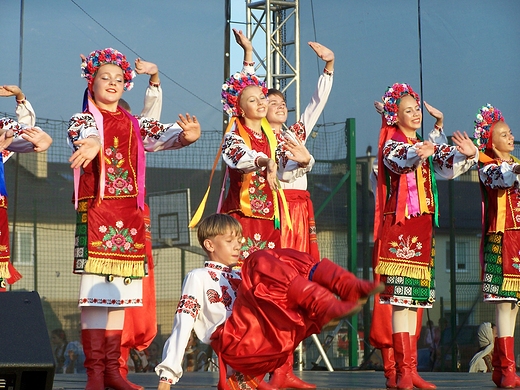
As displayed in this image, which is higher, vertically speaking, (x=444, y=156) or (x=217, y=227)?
(x=444, y=156)

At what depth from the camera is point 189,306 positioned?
3.11m

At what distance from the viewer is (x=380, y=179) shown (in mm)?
4512

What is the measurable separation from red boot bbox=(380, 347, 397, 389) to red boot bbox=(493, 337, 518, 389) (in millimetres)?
545

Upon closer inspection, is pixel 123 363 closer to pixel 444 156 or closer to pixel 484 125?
pixel 444 156

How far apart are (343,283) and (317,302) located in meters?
0.10

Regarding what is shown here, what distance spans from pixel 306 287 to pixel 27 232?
Result: 193 inches

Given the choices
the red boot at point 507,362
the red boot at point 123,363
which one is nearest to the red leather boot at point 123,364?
the red boot at point 123,363

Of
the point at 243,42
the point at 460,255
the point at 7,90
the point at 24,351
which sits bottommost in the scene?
the point at 24,351

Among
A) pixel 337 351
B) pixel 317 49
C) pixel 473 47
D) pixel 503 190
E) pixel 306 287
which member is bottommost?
pixel 337 351

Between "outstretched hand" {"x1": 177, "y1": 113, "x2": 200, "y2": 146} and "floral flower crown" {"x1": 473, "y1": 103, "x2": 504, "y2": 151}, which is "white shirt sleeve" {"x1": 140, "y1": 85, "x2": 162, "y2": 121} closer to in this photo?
"outstretched hand" {"x1": 177, "y1": 113, "x2": 200, "y2": 146}

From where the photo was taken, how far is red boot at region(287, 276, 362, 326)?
8.78 feet

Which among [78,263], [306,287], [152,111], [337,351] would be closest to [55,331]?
[337,351]

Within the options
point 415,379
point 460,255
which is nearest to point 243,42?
point 415,379

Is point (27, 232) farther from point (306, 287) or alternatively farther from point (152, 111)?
point (306, 287)
